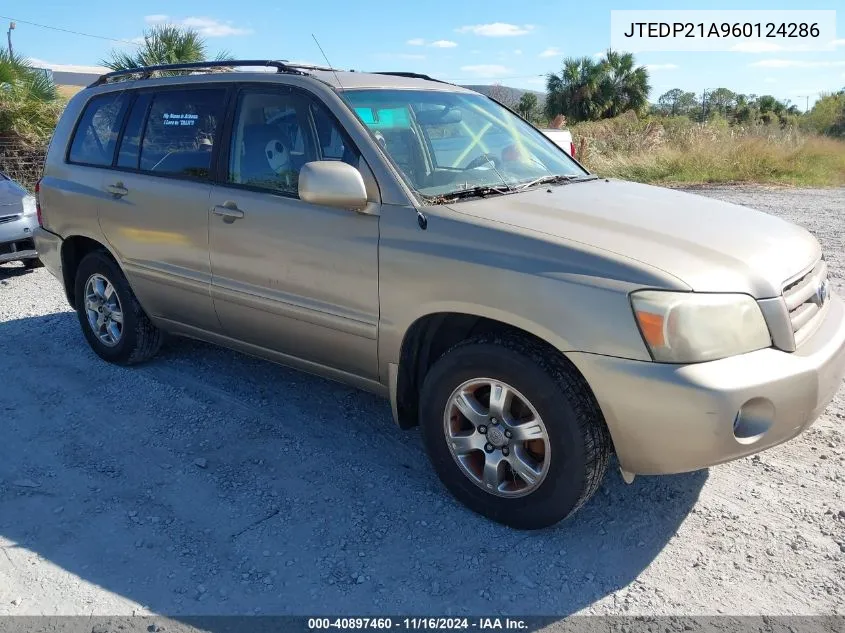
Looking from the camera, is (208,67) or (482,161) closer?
(482,161)

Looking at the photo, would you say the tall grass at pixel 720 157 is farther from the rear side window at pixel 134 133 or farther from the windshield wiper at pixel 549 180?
the rear side window at pixel 134 133

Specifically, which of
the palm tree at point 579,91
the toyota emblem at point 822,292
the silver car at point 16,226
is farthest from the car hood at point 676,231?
the palm tree at point 579,91

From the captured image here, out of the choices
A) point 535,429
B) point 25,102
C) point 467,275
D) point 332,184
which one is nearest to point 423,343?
point 467,275

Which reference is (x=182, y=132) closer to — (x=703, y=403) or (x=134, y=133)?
(x=134, y=133)

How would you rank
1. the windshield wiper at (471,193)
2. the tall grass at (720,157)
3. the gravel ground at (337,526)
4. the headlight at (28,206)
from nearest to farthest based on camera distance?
the gravel ground at (337,526) → the windshield wiper at (471,193) → the headlight at (28,206) → the tall grass at (720,157)

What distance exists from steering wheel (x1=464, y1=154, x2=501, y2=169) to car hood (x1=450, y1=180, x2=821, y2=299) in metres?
0.33

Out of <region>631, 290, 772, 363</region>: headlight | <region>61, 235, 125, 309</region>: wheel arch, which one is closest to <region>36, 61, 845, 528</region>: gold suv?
<region>631, 290, 772, 363</region>: headlight

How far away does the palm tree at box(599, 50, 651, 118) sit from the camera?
35.3 meters

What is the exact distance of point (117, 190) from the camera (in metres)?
4.54

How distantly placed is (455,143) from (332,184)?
38.1 inches

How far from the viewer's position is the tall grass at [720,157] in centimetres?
1722

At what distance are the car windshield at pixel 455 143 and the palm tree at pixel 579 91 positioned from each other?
33507mm

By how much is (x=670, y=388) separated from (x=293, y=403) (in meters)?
2.47

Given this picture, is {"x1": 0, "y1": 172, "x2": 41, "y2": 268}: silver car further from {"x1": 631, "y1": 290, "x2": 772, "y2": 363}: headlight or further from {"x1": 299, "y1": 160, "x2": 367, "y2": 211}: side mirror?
{"x1": 631, "y1": 290, "x2": 772, "y2": 363}: headlight
